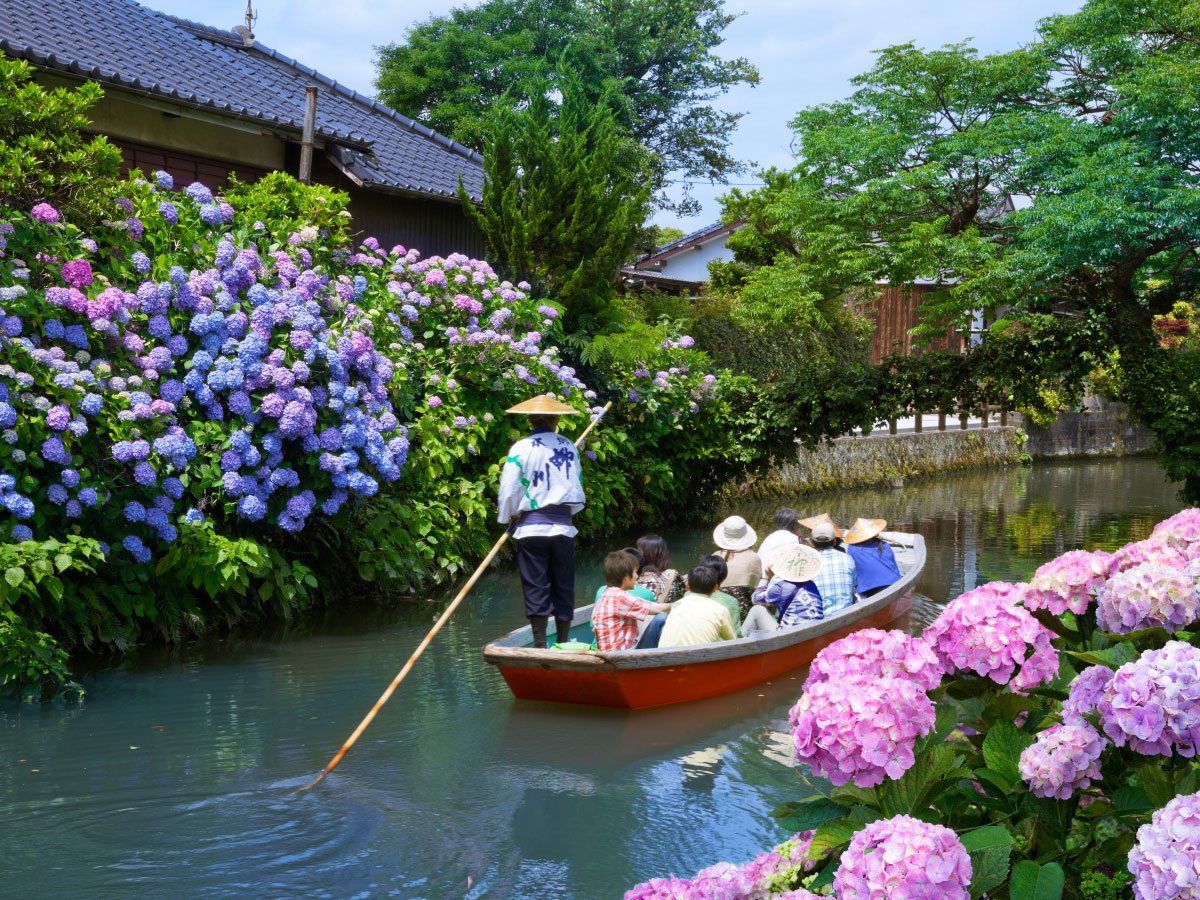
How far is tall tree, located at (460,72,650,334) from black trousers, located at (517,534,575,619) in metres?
5.97

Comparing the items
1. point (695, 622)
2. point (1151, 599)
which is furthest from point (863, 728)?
point (695, 622)

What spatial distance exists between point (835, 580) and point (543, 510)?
2.38m

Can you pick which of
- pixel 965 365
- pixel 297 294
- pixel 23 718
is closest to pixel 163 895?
pixel 23 718

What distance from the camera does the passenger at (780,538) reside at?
30.9 ft

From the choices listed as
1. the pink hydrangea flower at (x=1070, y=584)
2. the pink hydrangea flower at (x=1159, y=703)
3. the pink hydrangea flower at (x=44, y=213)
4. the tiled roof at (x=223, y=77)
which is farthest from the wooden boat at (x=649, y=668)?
the tiled roof at (x=223, y=77)

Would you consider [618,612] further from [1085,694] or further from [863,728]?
[863,728]

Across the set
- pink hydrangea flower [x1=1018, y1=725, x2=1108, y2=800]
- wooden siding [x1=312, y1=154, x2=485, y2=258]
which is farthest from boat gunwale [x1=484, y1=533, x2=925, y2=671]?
wooden siding [x1=312, y1=154, x2=485, y2=258]

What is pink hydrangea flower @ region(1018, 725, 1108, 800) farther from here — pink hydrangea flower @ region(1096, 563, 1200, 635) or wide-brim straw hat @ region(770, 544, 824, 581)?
wide-brim straw hat @ region(770, 544, 824, 581)

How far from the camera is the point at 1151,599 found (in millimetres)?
2750

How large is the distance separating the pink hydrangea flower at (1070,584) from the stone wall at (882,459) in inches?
584

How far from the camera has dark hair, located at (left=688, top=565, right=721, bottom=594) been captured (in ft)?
25.0

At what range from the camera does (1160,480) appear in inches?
939

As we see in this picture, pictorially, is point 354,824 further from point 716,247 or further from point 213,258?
point 716,247

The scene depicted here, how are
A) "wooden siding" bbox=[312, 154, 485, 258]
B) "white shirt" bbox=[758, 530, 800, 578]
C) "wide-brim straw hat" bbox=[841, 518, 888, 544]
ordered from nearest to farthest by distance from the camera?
"white shirt" bbox=[758, 530, 800, 578] → "wide-brim straw hat" bbox=[841, 518, 888, 544] → "wooden siding" bbox=[312, 154, 485, 258]
